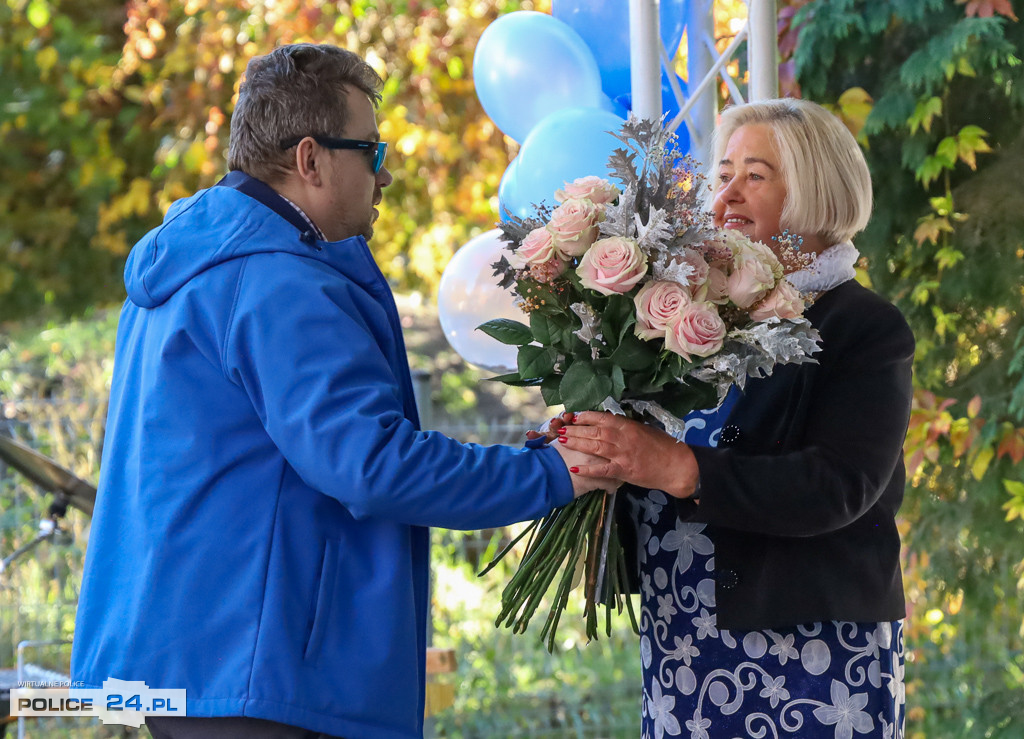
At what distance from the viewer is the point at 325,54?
176 cm

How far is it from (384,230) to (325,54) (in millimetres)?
5909

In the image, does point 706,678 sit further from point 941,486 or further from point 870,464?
point 941,486

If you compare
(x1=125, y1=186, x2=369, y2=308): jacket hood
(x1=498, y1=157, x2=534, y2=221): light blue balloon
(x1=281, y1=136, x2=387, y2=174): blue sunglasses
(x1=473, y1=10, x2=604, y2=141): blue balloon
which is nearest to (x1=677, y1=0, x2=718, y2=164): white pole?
(x1=473, y1=10, x2=604, y2=141): blue balloon

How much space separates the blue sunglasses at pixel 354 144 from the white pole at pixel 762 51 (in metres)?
1.40

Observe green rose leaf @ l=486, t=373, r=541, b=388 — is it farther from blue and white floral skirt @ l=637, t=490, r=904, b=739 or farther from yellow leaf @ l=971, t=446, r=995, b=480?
yellow leaf @ l=971, t=446, r=995, b=480

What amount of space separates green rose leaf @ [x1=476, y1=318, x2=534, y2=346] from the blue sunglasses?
326mm

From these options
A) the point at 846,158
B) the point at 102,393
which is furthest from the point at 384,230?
the point at 846,158

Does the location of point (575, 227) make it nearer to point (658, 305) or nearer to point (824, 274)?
point (658, 305)

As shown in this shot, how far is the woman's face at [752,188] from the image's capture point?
2.01 metres

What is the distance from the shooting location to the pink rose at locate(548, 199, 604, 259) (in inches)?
64.8

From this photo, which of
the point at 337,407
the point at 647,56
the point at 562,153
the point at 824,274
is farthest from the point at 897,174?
the point at 337,407

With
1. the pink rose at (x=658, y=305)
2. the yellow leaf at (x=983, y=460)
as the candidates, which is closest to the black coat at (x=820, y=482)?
the pink rose at (x=658, y=305)

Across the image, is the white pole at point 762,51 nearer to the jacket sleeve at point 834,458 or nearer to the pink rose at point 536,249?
the jacket sleeve at point 834,458

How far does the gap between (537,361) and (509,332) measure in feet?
0.31
